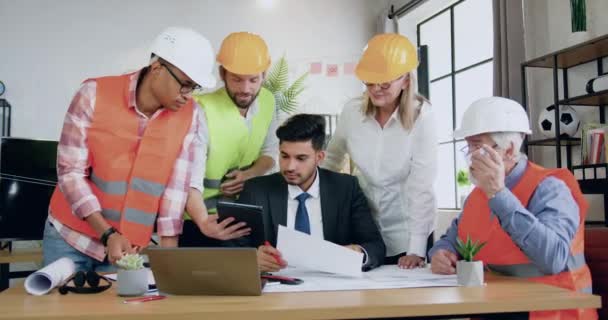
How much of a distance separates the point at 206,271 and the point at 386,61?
3.94 ft

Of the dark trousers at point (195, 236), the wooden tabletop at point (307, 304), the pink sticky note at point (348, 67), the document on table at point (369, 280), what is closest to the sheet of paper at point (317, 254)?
the document on table at point (369, 280)

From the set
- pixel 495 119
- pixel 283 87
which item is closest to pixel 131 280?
pixel 495 119

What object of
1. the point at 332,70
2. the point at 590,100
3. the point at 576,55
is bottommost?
the point at 590,100

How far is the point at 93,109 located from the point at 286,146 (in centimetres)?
73

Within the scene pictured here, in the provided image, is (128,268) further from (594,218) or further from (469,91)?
(469,91)

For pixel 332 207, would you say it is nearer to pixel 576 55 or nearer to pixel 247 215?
pixel 247 215

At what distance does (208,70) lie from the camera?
6.15 feet

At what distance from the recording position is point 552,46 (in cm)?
374

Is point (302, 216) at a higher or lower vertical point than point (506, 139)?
lower

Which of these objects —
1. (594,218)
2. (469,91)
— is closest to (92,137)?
(594,218)

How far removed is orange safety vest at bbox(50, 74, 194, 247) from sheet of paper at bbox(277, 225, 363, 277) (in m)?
0.47

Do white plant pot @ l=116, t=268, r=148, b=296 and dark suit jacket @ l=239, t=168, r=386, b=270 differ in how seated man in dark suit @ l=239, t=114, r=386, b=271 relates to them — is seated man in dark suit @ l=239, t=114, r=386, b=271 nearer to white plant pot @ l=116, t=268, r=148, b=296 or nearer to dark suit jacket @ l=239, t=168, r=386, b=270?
dark suit jacket @ l=239, t=168, r=386, b=270

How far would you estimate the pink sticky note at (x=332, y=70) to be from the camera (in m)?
5.83

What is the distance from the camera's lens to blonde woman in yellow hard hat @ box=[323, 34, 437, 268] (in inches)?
87.3
